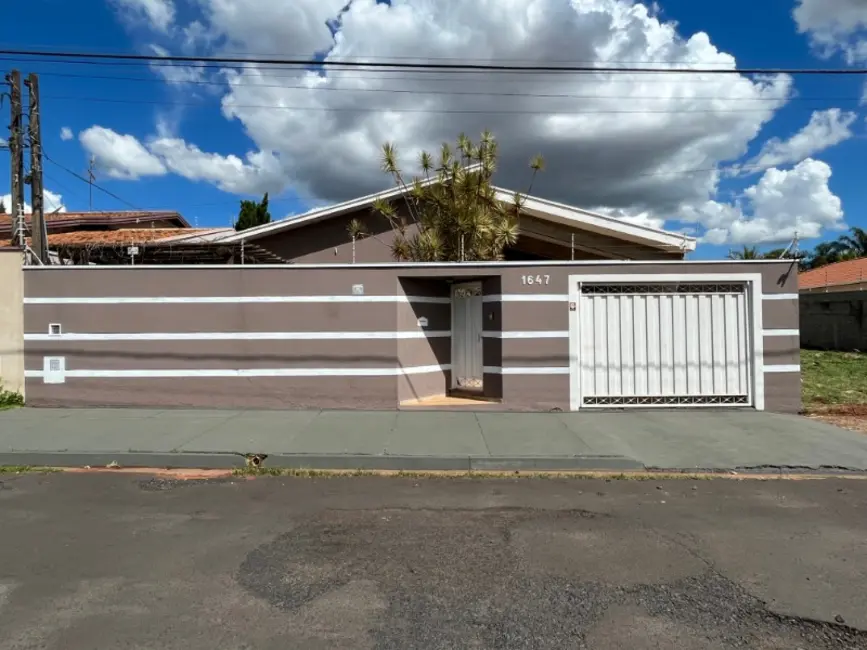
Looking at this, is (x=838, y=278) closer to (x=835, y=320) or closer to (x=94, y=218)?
(x=835, y=320)

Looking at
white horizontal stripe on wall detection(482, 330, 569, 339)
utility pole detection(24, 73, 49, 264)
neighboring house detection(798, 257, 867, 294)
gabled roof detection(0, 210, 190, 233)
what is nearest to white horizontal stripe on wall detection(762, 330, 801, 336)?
white horizontal stripe on wall detection(482, 330, 569, 339)

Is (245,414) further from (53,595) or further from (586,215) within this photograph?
(586,215)

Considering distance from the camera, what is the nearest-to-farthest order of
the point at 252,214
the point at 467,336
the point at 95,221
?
the point at 467,336
the point at 95,221
the point at 252,214

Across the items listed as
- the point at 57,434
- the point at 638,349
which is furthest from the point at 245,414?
the point at 638,349

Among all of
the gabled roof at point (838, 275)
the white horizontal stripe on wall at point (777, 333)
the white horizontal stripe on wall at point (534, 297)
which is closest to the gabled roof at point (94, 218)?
the white horizontal stripe on wall at point (534, 297)

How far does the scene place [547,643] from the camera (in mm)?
3057

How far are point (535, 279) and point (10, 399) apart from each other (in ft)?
29.8

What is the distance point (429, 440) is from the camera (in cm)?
750

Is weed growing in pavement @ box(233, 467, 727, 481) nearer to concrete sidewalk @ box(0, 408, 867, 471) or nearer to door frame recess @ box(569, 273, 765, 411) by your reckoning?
concrete sidewalk @ box(0, 408, 867, 471)

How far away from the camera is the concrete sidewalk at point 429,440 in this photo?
6680 millimetres

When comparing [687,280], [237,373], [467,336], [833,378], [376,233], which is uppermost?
[376,233]

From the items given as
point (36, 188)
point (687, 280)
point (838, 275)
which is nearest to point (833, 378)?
point (687, 280)

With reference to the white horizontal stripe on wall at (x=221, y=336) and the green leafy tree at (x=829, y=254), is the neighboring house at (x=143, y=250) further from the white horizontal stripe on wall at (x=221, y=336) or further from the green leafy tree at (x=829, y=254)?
the green leafy tree at (x=829, y=254)

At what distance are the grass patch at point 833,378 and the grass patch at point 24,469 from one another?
37.9 feet
